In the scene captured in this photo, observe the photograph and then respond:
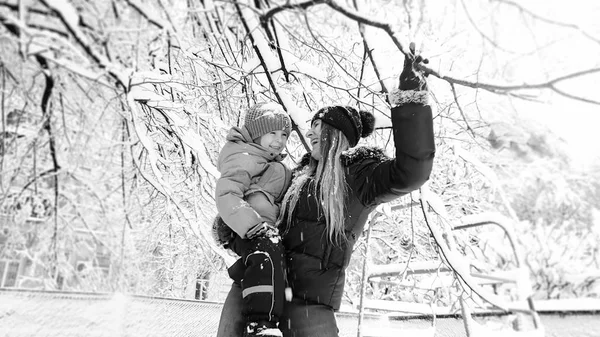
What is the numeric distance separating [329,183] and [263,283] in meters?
0.44

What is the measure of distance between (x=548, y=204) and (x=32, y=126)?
40.3 feet

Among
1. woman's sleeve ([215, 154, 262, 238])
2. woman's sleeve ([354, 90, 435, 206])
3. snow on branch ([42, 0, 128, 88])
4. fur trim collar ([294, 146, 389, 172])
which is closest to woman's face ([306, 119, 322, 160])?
fur trim collar ([294, 146, 389, 172])

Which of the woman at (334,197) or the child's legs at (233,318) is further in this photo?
the child's legs at (233,318)

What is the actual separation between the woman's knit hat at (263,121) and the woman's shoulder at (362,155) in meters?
0.34

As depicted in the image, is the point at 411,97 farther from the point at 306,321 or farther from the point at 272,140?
the point at 306,321

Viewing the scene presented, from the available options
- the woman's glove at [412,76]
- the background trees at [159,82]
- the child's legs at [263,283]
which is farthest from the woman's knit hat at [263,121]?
the woman's glove at [412,76]

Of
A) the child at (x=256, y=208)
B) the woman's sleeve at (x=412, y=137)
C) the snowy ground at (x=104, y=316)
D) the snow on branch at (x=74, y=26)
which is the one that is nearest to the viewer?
the snow on branch at (x=74, y=26)

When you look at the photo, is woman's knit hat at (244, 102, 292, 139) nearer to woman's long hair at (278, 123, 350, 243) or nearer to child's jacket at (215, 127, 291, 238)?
child's jacket at (215, 127, 291, 238)

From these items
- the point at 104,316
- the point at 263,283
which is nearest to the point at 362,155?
the point at 263,283

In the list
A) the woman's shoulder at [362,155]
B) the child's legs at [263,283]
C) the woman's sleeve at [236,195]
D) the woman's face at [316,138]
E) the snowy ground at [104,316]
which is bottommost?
the snowy ground at [104,316]

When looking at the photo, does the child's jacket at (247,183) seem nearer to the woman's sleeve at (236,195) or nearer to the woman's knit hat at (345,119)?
the woman's sleeve at (236,195)

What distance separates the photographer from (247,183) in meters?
1.78

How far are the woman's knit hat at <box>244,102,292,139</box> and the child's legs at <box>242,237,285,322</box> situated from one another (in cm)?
56

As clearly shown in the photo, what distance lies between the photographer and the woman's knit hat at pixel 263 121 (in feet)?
6.32
